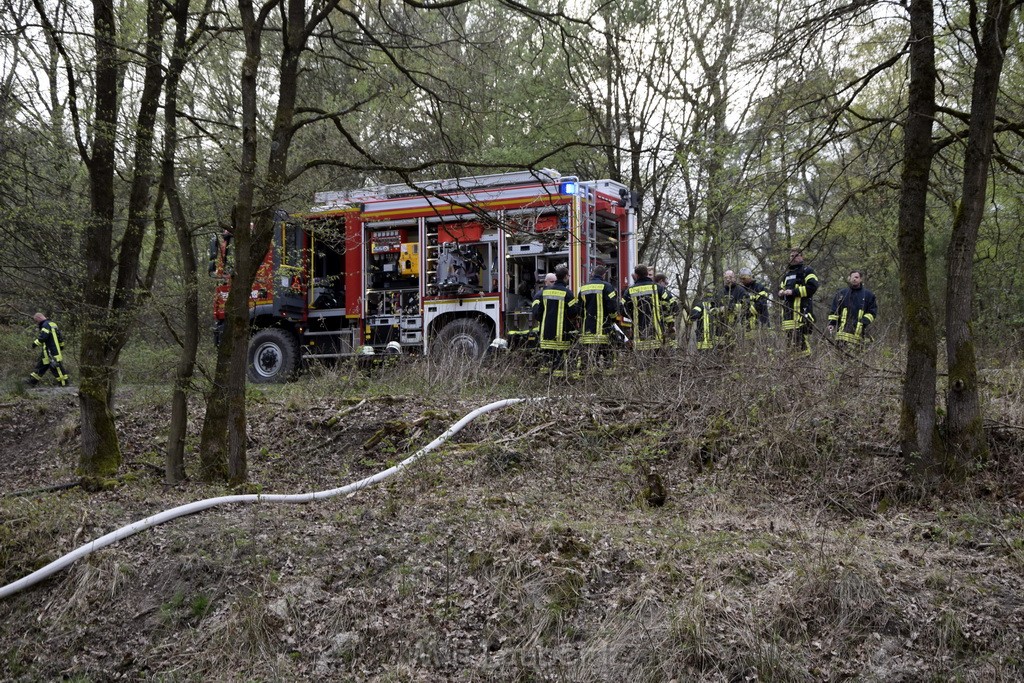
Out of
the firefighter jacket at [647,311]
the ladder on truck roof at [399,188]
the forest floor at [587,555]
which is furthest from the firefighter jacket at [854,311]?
the ladder on truck roof at [399,188]

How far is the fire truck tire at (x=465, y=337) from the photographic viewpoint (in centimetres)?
1314

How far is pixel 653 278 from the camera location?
11.6 metres

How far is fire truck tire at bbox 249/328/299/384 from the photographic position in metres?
14.7

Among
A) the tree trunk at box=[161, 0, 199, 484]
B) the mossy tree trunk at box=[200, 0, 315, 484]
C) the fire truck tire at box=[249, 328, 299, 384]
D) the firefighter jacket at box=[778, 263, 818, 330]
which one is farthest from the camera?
the fire truck tire at box=[249, 328, 299, 384]

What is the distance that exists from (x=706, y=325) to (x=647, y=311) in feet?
3.29

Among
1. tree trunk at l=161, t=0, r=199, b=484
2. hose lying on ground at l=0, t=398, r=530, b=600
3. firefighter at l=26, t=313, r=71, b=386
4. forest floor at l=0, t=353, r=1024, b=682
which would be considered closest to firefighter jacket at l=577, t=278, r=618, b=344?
forest floor at l=0, t=353, r=1024, b=682

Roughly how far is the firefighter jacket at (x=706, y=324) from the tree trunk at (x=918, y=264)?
2.40 meters

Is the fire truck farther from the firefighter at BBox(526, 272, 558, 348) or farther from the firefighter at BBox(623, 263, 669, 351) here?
the firefighter at BBox(623, 263, 669, 351)

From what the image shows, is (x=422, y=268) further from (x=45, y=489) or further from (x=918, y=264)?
(x=918, y=264)

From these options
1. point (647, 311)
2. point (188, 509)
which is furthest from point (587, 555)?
point (647, 311)

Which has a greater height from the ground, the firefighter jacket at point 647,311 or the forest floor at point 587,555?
the firefighter jacket at point 647,311

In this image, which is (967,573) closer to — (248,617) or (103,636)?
(248,617)

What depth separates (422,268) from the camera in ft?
45.7

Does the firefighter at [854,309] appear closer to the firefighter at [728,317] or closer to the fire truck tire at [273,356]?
the firefighter at [728,317]
